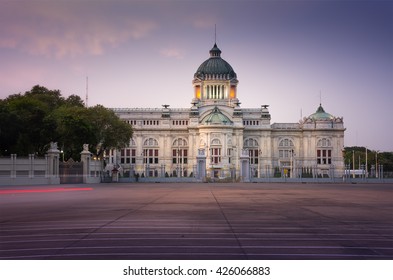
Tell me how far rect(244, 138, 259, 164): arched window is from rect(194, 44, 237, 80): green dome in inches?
778

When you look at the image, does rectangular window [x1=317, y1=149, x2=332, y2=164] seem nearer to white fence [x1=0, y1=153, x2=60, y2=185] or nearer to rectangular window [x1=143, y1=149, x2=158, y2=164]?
rectangular window [x1=143, y1=149, x2=158, y2=164]

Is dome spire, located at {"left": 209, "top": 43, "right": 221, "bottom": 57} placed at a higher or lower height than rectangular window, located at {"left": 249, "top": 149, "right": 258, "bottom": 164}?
higher

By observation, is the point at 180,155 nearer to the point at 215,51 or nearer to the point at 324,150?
the point at 215,51

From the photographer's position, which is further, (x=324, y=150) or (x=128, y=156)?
(x=128, y=156)

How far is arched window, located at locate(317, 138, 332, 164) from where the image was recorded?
144750 millimetres

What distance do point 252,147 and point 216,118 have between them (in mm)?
15908

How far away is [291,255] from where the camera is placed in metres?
11.3

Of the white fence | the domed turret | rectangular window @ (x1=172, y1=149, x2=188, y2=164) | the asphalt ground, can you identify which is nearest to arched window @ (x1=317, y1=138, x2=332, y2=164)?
the domed turret

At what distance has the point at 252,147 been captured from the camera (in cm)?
14450

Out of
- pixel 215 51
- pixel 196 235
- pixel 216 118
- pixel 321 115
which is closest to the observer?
pixel 196 235

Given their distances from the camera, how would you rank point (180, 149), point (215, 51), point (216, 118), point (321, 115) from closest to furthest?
point (216, 118), point (180, 149), point (321, 115), point (215, 51)

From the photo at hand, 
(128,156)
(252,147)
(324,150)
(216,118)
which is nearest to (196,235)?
(216,118)

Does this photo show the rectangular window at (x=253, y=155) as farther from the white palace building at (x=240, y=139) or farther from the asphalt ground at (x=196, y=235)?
the asphalt ground at (x=196, y=235)

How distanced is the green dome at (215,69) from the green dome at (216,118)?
1565 centimetres
